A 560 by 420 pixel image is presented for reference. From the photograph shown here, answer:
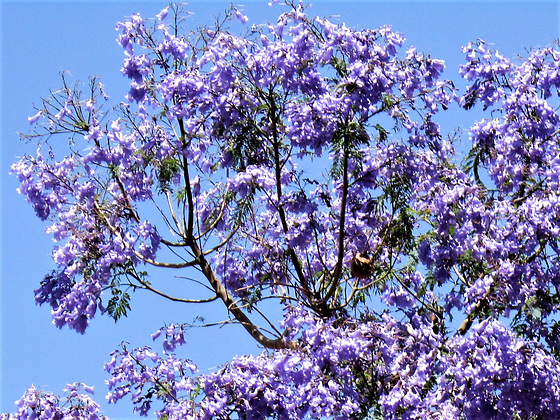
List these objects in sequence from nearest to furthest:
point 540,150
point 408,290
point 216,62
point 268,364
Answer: point 268,364 < point 216,62 < point 540,150 < point 408,290

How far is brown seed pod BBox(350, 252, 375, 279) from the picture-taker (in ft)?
35.3

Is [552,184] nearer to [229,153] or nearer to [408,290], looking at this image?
[408,290]

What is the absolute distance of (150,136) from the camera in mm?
10914

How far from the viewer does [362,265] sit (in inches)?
424

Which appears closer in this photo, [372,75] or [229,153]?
[372,75]

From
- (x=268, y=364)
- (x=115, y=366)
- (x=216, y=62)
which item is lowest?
(x=268, y=364)

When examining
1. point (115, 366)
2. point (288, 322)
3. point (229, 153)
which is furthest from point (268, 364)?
point (229, 153)

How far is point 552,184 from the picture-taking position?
379 inches

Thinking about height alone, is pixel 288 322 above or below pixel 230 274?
below

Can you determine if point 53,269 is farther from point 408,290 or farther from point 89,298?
point 408,290

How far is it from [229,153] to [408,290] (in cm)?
295

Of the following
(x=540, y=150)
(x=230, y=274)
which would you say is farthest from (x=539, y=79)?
(x=230, y=274)

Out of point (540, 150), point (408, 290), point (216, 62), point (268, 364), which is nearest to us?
point (268, 364)

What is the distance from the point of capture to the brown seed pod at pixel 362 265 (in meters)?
10.8
